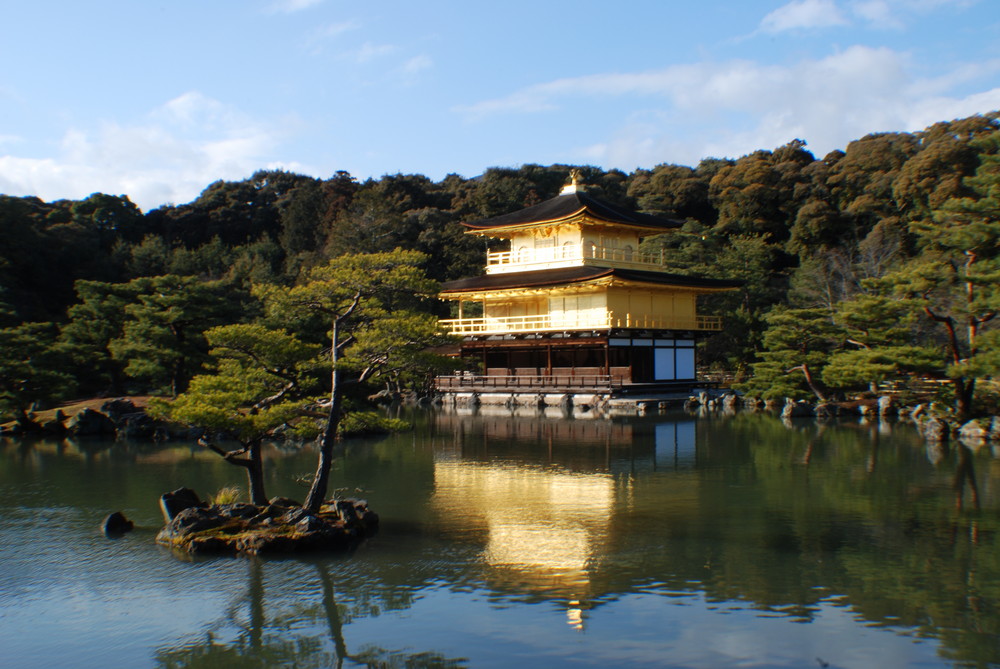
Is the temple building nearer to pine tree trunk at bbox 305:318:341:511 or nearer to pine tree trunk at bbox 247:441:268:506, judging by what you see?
pine tree trunk at bbox 305:318:341:511

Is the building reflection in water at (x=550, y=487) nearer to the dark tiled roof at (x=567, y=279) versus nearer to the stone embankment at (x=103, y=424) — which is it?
the dark tiled roof at (x=567, y=279)

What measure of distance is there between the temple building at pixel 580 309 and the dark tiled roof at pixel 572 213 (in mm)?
56

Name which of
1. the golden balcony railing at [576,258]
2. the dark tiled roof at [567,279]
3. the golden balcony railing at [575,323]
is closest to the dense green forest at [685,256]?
the golden balcony railing at [575,323]

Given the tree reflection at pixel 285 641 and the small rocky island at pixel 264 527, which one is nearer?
the tree reflection at pixel 285 641

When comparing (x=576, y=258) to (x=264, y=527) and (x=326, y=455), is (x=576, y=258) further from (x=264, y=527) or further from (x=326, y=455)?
(x=264, y=527)

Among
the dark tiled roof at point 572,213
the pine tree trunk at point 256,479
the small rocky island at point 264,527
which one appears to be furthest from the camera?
the dark tiled roof at point 572,213

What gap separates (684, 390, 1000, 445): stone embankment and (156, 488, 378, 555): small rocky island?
14.1 m

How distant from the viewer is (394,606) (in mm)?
7988

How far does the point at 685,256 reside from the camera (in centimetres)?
3947

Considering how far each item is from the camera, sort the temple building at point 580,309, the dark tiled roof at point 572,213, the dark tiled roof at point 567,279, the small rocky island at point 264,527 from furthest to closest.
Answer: the dark tiled roof at point 572,213
the temple building at point 580,309
the dark tiled roof at point 567,279
the small rocky island at point 264,527

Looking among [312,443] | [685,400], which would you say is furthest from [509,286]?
[312,443]

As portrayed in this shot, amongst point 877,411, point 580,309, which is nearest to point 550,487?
point 877,411

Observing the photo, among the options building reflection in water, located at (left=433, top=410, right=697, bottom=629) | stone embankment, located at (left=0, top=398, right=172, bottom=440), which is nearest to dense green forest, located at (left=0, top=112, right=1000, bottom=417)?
stone embankment, located at (left=0, top=398, right=172, bottom=440)

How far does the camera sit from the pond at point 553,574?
22.7 ft
